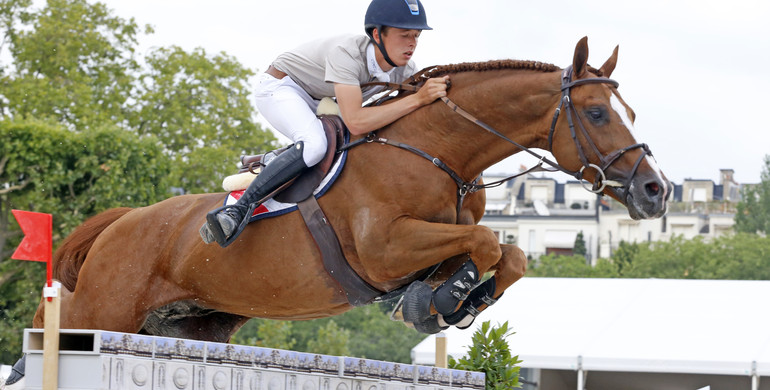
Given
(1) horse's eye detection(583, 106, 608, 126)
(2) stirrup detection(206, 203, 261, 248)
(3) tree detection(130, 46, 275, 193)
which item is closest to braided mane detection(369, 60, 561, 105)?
(1) horse's eye detection(583, 106, 608, 126)

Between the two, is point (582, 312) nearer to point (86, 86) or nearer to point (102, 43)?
point (86, 86)

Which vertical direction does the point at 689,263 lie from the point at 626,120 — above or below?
above

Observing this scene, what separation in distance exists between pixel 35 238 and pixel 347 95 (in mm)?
1608

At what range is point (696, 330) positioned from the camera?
11094mm

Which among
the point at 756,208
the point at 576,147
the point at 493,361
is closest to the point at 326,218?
the point at 576,147

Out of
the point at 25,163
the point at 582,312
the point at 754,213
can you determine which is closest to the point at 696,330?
the point at 582,312

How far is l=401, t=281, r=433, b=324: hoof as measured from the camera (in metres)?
4.77

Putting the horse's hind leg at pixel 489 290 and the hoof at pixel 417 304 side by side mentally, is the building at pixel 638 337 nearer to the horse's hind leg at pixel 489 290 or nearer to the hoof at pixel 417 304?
the horse's hind leg at pixel 489 290

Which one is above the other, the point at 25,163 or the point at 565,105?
the point at 25,163

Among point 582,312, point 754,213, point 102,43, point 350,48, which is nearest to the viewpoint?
point 350,48

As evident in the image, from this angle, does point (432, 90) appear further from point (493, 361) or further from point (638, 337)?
point (638, 337)

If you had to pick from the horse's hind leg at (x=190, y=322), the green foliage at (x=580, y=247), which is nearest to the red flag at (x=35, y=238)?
the horse's hind leg at (x=190, y=322)

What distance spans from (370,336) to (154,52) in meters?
25.6

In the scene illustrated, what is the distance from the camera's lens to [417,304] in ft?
15.6
